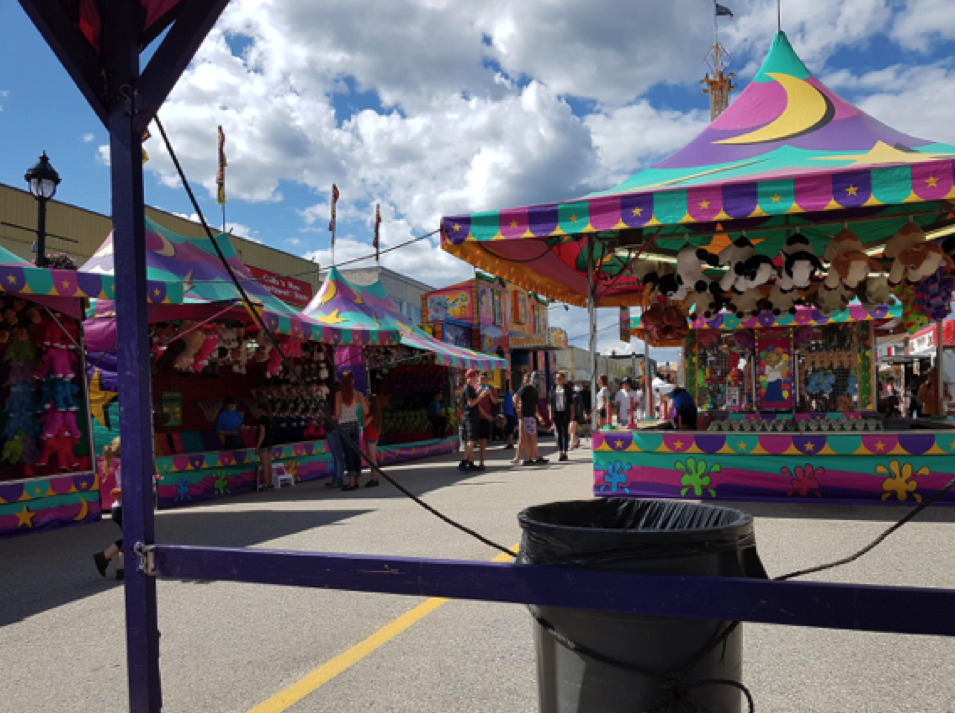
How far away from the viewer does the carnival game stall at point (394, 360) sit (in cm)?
1442

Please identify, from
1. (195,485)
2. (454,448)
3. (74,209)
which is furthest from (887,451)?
(74,209)

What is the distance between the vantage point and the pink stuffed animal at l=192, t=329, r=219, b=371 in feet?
36.1

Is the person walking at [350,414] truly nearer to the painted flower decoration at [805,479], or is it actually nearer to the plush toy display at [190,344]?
the plush toy display at [190,344]

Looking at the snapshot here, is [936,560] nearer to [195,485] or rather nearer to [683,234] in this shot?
[683,234]

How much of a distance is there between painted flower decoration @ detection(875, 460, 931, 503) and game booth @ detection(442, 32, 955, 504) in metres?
0.01

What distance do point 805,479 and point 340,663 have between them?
5.95m

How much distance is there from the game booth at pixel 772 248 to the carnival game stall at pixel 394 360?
15.3ft

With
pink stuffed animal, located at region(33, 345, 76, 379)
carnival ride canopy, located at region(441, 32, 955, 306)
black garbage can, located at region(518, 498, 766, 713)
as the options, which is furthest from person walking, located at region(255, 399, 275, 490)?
black garbage can, located at region(518, 498, 766, 713)

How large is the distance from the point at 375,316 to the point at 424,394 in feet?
13.8

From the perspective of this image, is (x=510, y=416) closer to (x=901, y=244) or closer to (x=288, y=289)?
(x=288, y=289)

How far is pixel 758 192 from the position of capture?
22.0 ft

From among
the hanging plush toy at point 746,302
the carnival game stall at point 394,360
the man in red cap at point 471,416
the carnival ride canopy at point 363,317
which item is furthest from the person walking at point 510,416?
the hanging plush toy at point 746,302

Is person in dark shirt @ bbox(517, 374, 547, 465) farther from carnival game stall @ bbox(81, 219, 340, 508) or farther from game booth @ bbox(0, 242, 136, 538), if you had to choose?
game booth @ bbox(0, 242, 136, 538)

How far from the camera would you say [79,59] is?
2635 mm
